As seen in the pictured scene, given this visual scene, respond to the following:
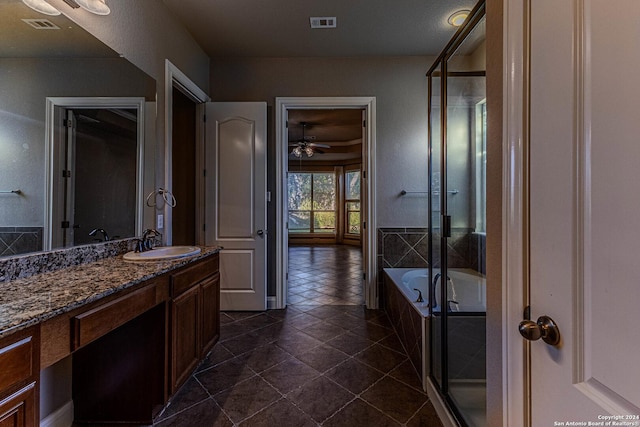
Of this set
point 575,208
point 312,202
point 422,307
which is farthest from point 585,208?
point 312,202

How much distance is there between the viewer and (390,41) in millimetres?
2971

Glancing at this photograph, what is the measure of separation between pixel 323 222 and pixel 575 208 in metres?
8.39

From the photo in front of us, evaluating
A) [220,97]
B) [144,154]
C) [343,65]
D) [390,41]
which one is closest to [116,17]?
[144,154]

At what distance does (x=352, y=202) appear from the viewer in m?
8.62

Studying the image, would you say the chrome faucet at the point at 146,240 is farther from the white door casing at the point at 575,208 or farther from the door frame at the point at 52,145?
the white door casing at the point at 575,208

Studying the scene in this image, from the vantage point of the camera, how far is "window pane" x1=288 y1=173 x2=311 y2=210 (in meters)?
8.84

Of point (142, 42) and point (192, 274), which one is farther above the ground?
point (142, 42)

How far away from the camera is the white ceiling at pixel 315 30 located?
8.02ft

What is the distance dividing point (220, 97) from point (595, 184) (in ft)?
11.5

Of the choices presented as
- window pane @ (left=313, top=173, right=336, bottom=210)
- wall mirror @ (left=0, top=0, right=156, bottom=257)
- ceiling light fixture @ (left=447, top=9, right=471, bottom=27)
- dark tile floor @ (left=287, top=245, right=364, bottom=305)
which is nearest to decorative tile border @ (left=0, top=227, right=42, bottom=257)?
wall mirror @ (left=0, top=0, right=156, bottom=257)

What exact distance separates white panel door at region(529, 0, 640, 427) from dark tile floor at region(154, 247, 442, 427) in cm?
116

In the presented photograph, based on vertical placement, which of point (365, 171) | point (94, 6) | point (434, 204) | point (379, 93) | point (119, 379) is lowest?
point (119, 379)

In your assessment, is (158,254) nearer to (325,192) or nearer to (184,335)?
(184,335)

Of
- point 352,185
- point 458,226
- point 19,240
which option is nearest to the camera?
point 19,240
